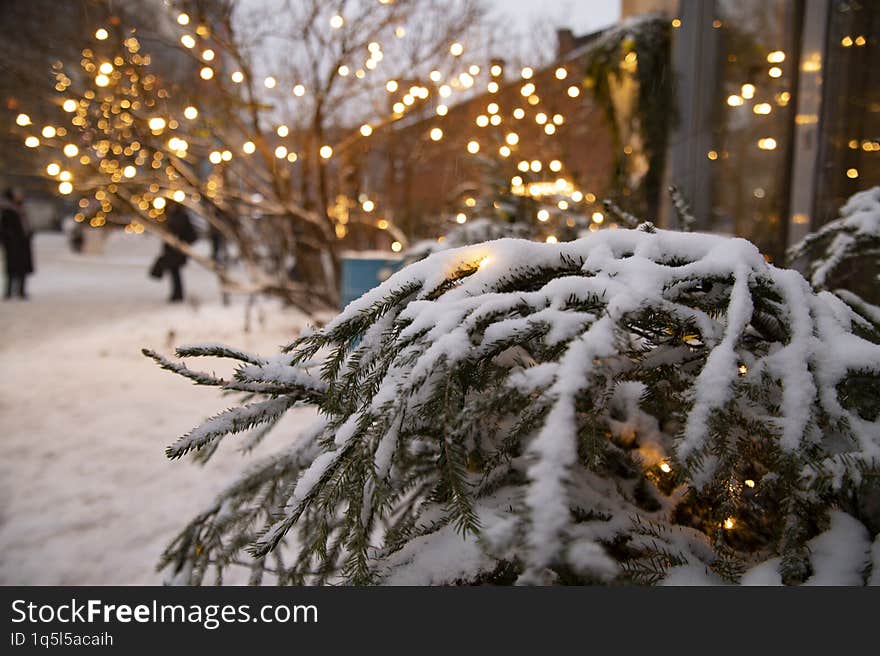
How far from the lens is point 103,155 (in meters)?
5.57

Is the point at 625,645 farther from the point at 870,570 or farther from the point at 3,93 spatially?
the point at 3,93

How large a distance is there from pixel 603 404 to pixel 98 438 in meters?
4.20

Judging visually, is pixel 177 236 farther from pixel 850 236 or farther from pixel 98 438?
pixel 850 236

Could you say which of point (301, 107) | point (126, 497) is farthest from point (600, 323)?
point (301, 107)

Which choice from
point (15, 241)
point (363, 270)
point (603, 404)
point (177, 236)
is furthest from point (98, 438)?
point (15, 241)

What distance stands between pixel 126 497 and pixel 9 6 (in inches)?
314

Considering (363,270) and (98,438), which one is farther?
(363,270)

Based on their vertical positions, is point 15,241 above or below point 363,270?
above

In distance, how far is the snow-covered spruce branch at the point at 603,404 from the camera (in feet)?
2.75

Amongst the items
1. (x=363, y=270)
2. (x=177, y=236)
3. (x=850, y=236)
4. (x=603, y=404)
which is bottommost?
(x=363, y=270)

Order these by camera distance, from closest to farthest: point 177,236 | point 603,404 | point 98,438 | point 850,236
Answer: point 603,404
point 850,236
point 98,438
point 177,236

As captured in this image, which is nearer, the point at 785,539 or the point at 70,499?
the point at 785,539

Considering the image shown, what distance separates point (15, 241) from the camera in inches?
391

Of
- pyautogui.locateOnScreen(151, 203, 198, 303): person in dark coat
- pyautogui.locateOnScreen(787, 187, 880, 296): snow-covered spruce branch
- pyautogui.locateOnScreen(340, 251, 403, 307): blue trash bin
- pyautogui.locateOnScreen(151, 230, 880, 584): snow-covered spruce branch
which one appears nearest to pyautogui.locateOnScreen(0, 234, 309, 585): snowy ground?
pyautogui.locateOnScreen(151, 203, 198, 303): person in dark coat
